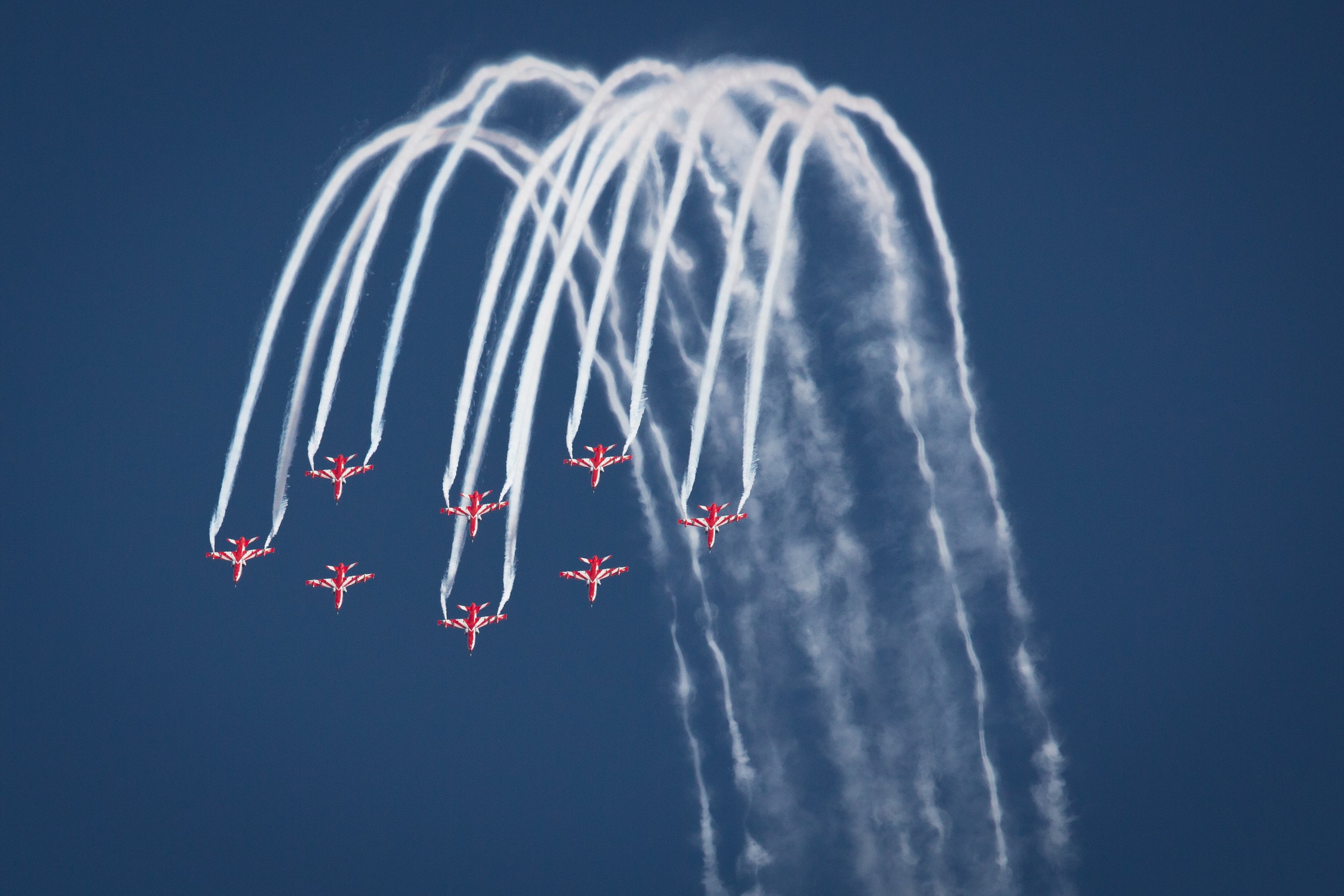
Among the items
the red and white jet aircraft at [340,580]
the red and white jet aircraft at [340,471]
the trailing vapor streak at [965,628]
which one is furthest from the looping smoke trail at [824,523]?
the red and white jet aircraft at [340,580]

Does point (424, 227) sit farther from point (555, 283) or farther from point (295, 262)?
point (555, 283)

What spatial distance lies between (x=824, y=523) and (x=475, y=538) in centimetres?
1103

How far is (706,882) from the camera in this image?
41.2 meters

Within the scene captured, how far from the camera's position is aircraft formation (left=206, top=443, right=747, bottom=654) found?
3825cm

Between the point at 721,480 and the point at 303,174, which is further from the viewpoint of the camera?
the point at 303,174

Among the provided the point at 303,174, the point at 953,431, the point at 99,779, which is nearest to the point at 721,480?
the point at 953,431

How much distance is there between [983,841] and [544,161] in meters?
24.3

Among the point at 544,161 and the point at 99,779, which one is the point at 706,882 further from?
the point at 544,161

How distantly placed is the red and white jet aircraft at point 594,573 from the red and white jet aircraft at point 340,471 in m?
7.37

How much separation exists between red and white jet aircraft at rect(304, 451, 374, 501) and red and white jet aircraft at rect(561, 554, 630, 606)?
737 centimetres

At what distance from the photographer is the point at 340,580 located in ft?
134

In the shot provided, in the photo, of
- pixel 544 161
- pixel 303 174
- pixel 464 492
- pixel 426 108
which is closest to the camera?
pixel 544 161

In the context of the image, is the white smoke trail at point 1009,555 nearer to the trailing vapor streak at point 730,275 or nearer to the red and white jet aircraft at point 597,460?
the trailing vapor streak at point 730,275

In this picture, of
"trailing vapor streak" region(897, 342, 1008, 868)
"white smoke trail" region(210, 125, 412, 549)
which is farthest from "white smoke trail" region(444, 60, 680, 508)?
"trailing vapor streak" region(897, 342, 1008, 868)
